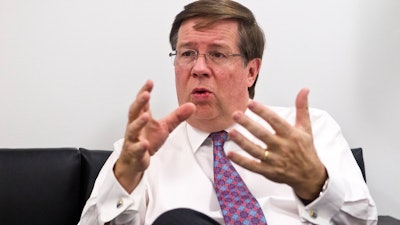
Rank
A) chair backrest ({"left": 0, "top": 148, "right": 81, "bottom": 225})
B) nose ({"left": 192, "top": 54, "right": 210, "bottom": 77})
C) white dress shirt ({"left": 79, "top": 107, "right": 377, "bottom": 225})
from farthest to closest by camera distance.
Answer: chair backrest ({"left": 0, "top": 148, "right": 81, "bottom": 225}), nose ({"left": 192, "top": 54, "right": 210, "bottom": 77}), white dress shirt ({"left": 79, "top": 107, "right": 377, "bottom": 225})

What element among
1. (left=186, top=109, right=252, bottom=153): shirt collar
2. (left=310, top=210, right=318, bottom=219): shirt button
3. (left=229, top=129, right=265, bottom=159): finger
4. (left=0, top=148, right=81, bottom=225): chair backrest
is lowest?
(left=0, top=148, right=81, bottom=225): chair backrest

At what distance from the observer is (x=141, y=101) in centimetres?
101

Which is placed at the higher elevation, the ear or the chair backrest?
the ear

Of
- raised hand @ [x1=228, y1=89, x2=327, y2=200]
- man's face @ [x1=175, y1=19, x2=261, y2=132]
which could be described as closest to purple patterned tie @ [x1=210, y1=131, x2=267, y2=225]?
man's face @ [x1=175, y1=19, x2=261, y2=132]

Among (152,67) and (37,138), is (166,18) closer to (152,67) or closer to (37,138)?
(152,67)

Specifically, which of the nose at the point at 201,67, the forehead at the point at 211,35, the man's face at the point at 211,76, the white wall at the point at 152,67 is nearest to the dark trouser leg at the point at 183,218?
the man's face at the point at 211,76

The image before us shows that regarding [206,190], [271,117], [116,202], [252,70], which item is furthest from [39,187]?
[271,117]

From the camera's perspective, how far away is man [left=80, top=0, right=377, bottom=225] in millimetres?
1044

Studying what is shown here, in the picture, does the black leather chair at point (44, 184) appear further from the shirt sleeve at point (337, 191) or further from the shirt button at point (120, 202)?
the shirt sleeve at point (337, 191)

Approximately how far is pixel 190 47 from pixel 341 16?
88 centimetres

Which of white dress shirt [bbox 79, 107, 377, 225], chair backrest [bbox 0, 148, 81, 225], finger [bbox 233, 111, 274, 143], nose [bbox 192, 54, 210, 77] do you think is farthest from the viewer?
chair backrest [bbox 0, 148, 81, 225]

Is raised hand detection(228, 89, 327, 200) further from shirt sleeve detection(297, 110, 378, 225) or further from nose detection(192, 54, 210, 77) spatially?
nose detection(192, 54, 210, 77)

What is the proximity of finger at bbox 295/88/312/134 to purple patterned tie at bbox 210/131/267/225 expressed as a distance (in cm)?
33

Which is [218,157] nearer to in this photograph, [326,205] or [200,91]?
[200,91]
